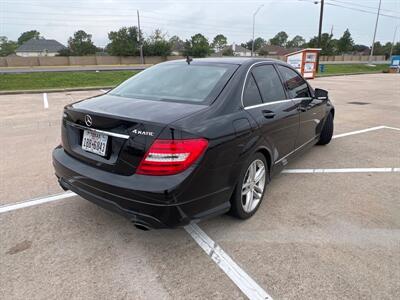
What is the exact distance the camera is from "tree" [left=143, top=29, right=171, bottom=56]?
5356cm

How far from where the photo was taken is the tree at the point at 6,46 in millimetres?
95000

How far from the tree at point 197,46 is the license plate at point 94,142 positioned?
176 ft

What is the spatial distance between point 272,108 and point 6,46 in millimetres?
118318

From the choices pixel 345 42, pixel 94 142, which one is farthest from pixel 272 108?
pixel 345 42

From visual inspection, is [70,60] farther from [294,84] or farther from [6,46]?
[6,46]

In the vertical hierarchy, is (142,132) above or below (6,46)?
below

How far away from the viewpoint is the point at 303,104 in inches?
157

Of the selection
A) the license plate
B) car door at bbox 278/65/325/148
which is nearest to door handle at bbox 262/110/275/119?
car door at bbox 278/65/325/148

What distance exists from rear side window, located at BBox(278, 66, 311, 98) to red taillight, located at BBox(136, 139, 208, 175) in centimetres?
210

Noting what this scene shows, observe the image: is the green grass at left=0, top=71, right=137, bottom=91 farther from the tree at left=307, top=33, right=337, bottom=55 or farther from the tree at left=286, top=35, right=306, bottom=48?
the tree at left=286, top=35, right=306, bottom=48

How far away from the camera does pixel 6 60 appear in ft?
145

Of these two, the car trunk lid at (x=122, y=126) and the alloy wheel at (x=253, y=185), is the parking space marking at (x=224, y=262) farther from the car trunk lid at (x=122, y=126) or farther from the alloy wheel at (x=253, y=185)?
the car trunk lid at (x=122, y=126)

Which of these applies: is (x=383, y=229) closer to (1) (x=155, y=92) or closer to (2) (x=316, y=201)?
(2) (x=316, y=201)

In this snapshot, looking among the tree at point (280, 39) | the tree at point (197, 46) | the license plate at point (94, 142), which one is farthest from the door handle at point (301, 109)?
the tree at point (280, 39)
